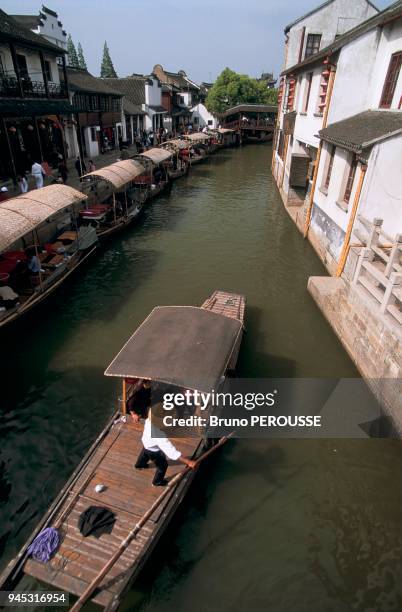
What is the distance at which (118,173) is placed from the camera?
22.6m

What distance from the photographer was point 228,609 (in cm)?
650

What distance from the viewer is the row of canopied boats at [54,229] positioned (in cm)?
1299

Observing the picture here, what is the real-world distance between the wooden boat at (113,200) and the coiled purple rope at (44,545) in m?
16.4

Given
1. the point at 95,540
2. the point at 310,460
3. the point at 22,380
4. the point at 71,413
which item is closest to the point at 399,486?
the point at 310,460

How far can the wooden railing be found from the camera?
9825mm

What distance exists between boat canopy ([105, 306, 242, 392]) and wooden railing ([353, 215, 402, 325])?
14.0 feet

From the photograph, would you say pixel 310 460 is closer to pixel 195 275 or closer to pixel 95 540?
pixel 95 540

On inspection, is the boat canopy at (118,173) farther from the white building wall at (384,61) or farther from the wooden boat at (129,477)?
the wooden boat at (129,477)

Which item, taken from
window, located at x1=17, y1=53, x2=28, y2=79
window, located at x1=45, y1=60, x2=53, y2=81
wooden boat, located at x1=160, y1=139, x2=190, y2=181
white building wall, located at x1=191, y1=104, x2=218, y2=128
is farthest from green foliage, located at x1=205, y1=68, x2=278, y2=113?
window, located at x1=17, y1=53, x2=28, y2=79

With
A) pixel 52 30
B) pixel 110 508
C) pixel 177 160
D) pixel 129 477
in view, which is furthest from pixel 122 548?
pixel 177 160

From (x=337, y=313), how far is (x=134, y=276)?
31.4ft

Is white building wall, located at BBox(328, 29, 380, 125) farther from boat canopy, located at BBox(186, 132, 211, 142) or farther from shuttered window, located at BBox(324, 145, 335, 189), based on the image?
boat canopy, located at BBox(186, 132, 211, 142)

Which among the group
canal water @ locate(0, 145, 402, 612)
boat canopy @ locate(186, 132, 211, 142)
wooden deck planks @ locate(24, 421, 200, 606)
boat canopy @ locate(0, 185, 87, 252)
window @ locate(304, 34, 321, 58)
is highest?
window @ locate(304, 34, 321, 58)

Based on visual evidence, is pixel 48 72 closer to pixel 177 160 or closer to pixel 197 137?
pixel 177 160
